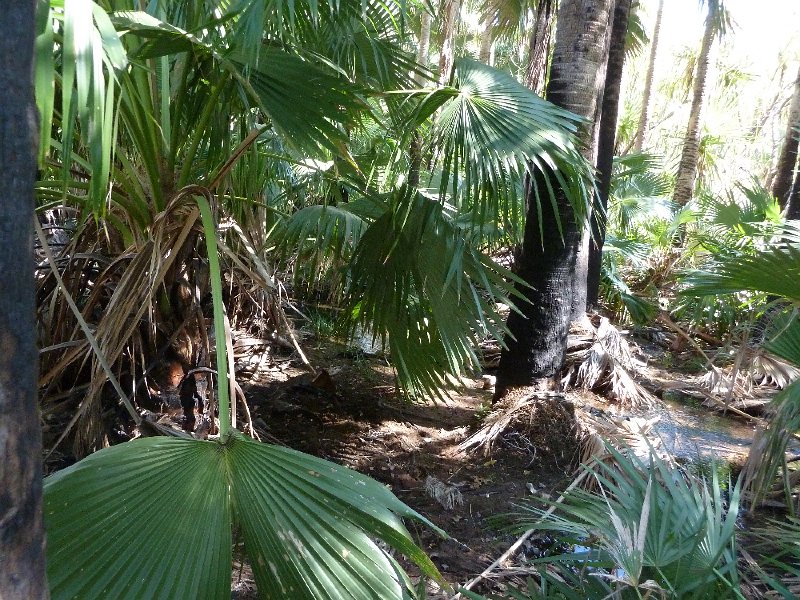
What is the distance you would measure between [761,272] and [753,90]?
117 feet

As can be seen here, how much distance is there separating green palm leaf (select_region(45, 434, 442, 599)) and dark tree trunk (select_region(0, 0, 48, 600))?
44cm

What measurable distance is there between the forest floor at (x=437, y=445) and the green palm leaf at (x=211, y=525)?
2.71 ft

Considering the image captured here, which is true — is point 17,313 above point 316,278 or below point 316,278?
above

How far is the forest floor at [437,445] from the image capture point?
2.63 metres

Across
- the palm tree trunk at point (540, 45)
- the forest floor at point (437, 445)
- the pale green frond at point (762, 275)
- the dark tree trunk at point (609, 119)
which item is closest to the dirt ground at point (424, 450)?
the forest floor at point (437, 445)

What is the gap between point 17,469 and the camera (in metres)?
0.83

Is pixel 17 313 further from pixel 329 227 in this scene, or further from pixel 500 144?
pixel 329 227

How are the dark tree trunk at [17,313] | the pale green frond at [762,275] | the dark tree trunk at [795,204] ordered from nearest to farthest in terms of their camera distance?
the dark tree trunk at [17,313] < the pale green frond at [762,275] < the dark tree trunk at [795,204]

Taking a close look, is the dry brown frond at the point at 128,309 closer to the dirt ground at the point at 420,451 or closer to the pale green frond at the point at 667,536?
the dirt ground at the point at 420,451

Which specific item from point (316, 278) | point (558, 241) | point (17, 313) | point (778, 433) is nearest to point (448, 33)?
point (316, 278)

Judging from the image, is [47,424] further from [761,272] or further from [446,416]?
[761,272]

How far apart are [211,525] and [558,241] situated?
258 centimetres

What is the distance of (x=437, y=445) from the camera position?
11.5ft

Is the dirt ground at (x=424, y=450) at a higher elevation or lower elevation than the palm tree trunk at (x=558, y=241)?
lower
